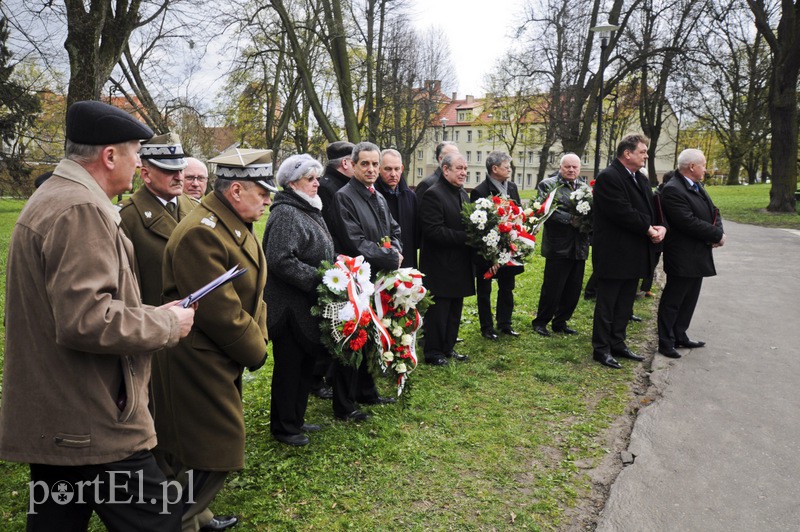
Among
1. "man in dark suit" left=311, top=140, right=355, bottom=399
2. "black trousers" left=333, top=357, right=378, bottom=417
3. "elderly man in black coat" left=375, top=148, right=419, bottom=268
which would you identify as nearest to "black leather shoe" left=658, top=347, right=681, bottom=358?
"elderly man in black coat" left=375, top=148, right=419, bottom=268

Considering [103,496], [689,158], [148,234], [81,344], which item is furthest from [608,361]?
[81,344]

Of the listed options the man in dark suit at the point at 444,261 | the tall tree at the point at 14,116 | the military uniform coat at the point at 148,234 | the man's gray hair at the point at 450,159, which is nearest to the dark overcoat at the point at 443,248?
the man in dark suit at the point at 444,261

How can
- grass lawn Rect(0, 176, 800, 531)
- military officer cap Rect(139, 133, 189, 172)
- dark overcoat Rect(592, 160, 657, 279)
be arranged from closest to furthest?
grass lawn Rect(0, 176, 800, 531) → military officer cap Rect(139, 133, 189, 172) → dark overcoat Rect(592, 160, 657, 279)

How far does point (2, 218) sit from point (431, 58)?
23943 mm

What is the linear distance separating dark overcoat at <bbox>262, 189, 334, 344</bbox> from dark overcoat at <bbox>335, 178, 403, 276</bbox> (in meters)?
0.65

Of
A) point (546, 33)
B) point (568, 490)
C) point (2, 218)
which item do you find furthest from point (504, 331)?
point (2, 218)

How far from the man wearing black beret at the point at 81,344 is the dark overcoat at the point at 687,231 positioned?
19.9 ft

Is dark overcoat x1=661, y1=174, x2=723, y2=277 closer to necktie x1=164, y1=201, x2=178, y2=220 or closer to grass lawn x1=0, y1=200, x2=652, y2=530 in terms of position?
grass lawn x1=0, y1=200, x2=652, y2=530

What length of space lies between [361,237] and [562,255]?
359 cm

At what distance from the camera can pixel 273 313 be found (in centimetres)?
429

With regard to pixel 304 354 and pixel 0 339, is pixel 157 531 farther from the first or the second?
pixel 0 339

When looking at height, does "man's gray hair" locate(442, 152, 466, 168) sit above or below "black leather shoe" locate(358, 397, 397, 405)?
above

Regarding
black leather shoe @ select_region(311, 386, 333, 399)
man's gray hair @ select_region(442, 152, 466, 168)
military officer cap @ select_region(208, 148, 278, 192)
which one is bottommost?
black leather shoe @ select_region(311, 386, 333, 399)

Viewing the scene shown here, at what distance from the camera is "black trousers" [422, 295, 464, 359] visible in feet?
21.4
